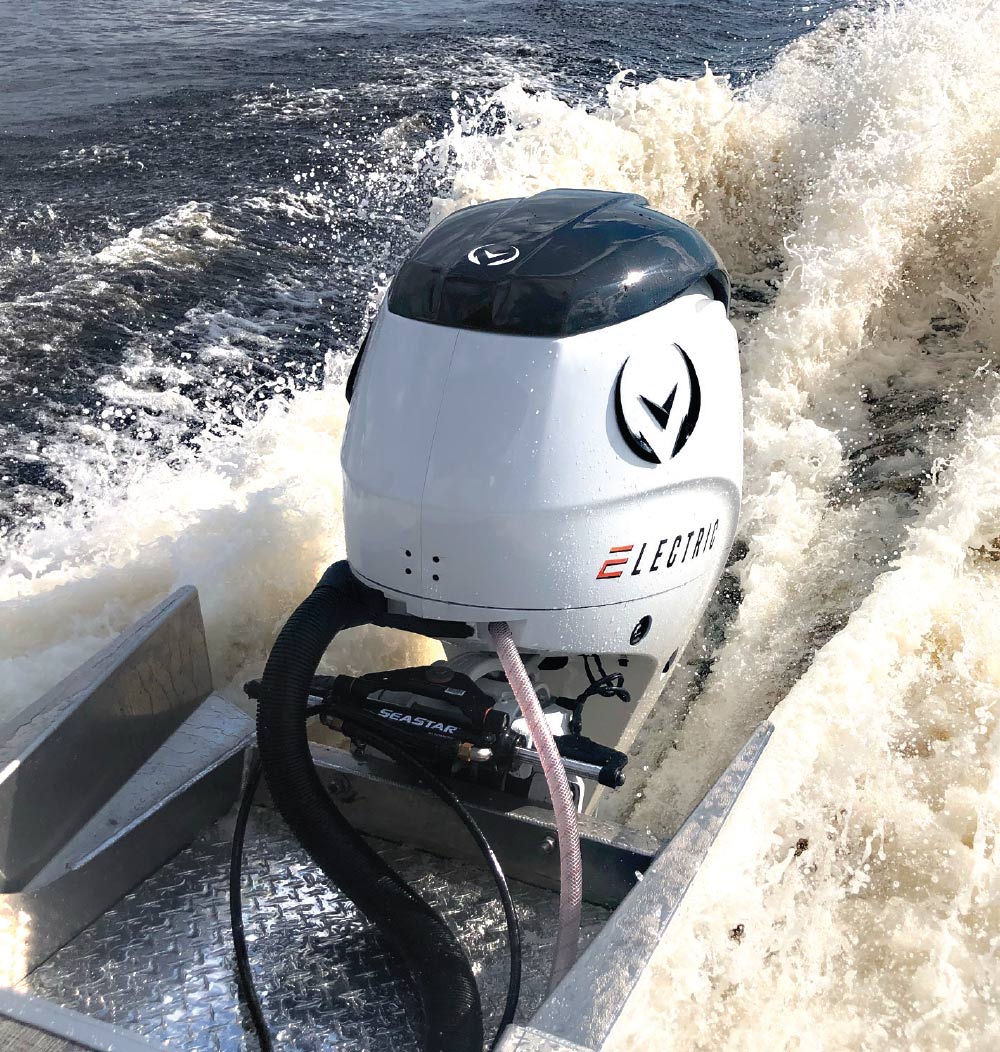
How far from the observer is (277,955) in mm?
1843

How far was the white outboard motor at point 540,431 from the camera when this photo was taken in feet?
5.87

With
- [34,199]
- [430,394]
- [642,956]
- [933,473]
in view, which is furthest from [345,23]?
[642,956]

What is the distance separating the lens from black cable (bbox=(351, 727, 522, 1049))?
1.64 meters

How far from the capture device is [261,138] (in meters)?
7.63

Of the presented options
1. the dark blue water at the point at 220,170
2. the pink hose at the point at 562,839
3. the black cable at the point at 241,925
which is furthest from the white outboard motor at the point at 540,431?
the dark blue water at the point at 220,170

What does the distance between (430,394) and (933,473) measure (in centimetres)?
277

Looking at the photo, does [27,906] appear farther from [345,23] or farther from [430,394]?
[345,23]

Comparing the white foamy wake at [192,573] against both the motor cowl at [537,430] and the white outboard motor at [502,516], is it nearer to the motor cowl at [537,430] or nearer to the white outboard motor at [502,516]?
the white outboard motor at [502,516]

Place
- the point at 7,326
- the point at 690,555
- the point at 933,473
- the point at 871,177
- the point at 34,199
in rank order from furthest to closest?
the point at 34,199 → the point at 871,177 → the point at 7,326 → the point at 933,473 → the point at 690,555

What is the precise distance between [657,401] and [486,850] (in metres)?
0.85

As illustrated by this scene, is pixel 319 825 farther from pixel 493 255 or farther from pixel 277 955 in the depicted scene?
pixel 493 255

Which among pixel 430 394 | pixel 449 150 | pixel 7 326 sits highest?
pixel 430 394

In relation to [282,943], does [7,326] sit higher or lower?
lower

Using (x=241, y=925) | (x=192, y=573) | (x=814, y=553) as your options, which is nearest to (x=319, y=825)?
(x=241, y=925)
